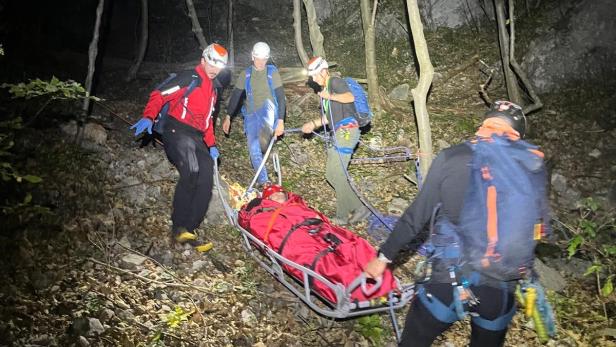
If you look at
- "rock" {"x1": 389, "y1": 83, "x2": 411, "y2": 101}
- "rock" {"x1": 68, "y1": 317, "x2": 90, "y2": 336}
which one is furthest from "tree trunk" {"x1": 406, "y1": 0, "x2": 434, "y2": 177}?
"rock" {"x1": 68, "y1": 317, "x2": 90, "y2": 336}

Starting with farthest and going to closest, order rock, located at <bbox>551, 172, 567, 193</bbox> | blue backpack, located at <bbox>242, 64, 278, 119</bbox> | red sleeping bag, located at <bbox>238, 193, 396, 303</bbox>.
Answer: rock, located at <bbox>551, 172, 567, 193</bbox>, blue backpack, located at <bbox>242, 64, 278, 119</bbox>, red sleeping bag, located at <bbox>238, 193, 396, 303</bbox>

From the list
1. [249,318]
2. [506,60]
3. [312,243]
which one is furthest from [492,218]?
[506,60]

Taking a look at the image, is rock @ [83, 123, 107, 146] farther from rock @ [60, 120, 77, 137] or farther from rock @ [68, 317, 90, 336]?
rock @ [68, 317, 90, 336]

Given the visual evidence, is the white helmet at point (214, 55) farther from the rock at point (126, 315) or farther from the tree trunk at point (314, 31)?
the tree trunk at point (314, 31)

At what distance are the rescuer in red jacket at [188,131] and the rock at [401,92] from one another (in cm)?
744

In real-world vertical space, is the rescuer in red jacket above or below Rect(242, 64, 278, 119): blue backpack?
below

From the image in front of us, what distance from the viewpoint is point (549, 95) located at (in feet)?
37.3

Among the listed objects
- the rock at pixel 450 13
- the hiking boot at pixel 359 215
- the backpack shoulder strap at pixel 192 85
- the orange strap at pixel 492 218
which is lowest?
the hiking boot at pixel 359 215

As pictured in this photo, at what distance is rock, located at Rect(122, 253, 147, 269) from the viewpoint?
5.19 metres

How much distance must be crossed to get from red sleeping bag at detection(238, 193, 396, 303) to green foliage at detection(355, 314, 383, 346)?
840 millimetres

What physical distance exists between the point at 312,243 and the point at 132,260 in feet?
8.10

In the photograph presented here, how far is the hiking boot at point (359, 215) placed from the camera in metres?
7.52

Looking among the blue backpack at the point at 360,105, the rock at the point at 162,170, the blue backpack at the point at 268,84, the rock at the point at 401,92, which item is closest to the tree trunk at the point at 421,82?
the blue backpack at the point at 360,105

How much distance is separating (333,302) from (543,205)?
2.50m
